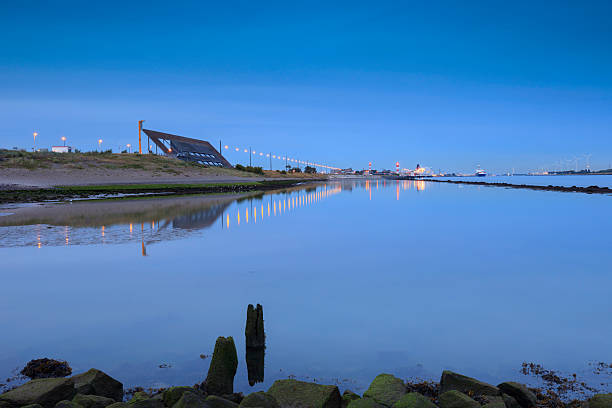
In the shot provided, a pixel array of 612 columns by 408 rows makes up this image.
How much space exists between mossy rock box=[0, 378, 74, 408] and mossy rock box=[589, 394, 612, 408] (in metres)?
5.96

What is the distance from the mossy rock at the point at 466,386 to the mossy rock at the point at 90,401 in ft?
13.0

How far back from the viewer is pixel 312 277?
1173 cm

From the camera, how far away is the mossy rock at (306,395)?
4953 mm

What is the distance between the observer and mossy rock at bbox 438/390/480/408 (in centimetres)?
474

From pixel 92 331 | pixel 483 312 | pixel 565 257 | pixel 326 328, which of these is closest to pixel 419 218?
pixel 565 257

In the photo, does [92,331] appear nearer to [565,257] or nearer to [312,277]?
[312,277]

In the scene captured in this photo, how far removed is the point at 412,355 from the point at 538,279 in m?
6.65

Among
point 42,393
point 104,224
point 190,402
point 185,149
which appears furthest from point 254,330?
point 185,149

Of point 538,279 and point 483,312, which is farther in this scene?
point 538,279

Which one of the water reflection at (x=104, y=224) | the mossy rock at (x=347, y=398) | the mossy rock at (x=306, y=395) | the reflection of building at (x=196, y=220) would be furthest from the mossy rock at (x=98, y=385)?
the reflection of building at (x=196, y=220)

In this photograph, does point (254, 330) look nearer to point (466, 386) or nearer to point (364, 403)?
point (364, 403)

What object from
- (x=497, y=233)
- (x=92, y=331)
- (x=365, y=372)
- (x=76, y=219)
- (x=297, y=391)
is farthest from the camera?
(x=76, y=219)

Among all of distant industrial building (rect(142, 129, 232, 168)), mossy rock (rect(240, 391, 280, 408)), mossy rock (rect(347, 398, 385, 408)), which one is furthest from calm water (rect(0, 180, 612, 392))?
distant industrial building (rect(142, 129, 232, 168))

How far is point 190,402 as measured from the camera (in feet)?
15.2
